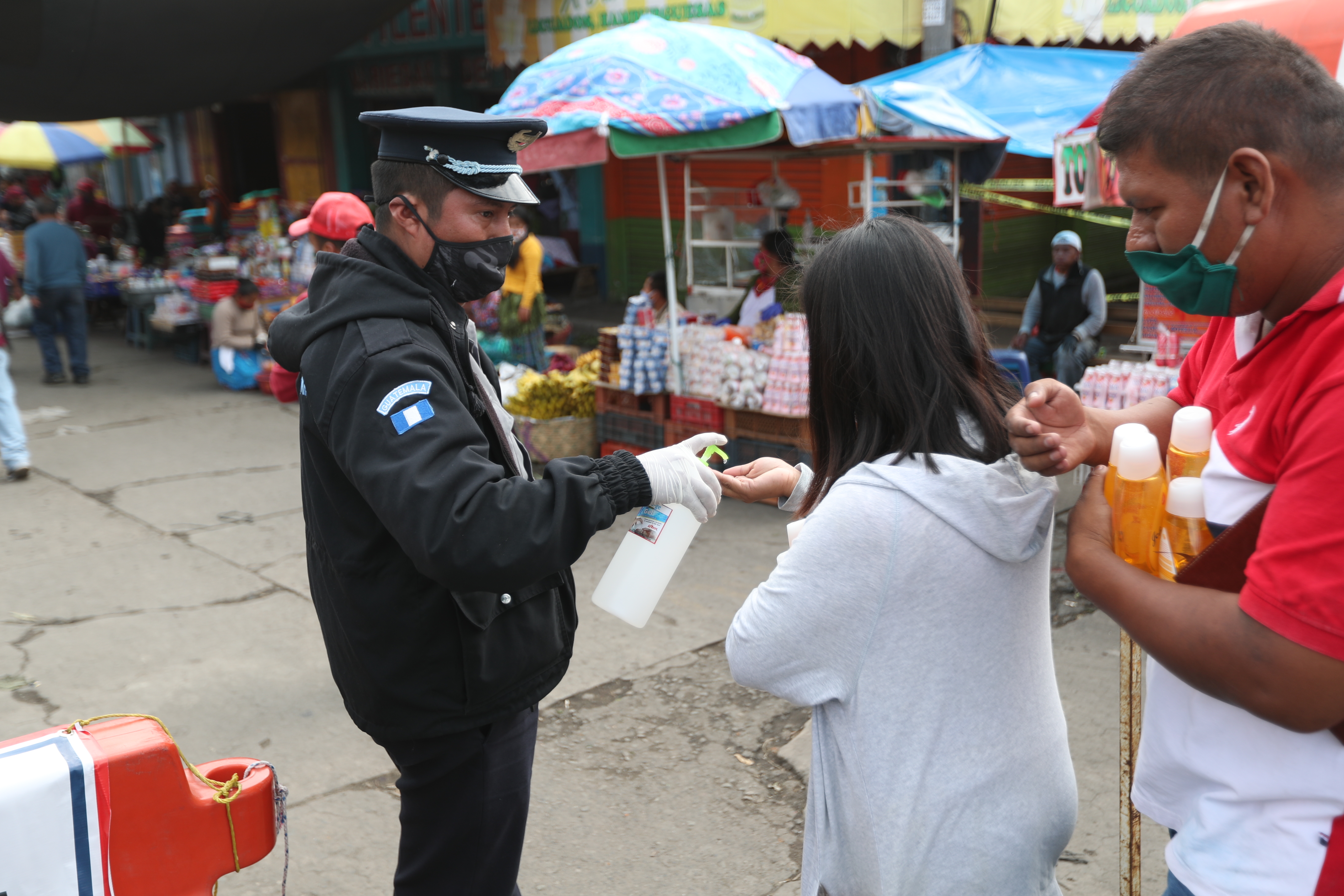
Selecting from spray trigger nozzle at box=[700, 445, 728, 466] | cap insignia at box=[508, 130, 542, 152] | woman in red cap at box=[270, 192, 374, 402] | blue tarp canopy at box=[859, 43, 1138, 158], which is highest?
blue tarp canopy at box=[859, 43, 1138, 158]

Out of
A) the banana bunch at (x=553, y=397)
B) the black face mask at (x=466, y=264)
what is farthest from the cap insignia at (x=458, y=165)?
the banana bunch at (x=553, y=397)

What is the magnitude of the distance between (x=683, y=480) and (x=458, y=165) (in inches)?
29.9

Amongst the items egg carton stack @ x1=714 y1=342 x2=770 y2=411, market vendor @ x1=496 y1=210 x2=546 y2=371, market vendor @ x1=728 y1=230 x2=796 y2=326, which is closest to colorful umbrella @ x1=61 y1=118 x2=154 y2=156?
market vendor @ x1=496 y1=210 x2=546 y2=371

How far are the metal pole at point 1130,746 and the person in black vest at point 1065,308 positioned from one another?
6358 millimetres

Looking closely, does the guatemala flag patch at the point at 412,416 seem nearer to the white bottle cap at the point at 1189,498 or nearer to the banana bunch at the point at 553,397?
the white bottle cap at the point at 1189,498

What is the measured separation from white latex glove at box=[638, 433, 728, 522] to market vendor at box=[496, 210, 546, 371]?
681 cm

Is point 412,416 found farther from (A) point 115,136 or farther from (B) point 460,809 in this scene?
(A) point 115,136

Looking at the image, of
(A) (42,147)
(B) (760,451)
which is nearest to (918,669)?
(B) (760,451)

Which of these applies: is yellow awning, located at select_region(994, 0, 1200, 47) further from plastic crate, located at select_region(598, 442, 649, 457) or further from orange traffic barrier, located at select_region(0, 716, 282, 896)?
orange traffic barrier, located at select_region(0, 716, 282, 896)

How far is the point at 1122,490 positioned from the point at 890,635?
384 mm

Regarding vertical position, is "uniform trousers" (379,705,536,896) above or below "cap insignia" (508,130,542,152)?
below

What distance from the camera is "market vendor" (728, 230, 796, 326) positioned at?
7215 millimetres

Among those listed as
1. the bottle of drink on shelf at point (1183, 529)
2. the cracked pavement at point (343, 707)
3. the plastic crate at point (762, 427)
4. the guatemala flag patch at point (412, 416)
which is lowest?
the cracked pavement at point (343, 707)

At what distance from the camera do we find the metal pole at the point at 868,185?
6488 mm
